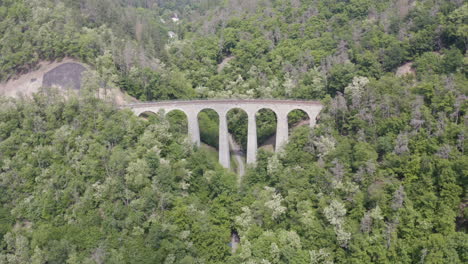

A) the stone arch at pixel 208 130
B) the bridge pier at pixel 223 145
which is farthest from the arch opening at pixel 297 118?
the stone arch at pixel 208 130

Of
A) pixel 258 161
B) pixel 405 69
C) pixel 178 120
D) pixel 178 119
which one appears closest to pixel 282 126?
pixel 258 161

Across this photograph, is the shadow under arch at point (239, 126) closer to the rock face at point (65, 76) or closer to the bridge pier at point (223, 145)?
the bridge pier at point (223, 145)

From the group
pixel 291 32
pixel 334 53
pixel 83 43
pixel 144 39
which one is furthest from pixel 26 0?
pixel 334 53

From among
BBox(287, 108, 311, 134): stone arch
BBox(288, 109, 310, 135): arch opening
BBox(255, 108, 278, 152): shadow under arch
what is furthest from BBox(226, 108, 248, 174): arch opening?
BBox(288, 109, 310, 135): arch opening

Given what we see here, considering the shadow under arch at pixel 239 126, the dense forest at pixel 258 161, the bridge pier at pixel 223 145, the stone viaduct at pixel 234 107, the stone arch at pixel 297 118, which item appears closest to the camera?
the dense forest at pixel 258 161

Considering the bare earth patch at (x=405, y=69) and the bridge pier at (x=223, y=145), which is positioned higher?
the bare earth patch at (x=405, y=69)

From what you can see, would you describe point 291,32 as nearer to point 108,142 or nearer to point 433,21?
point 433,21
